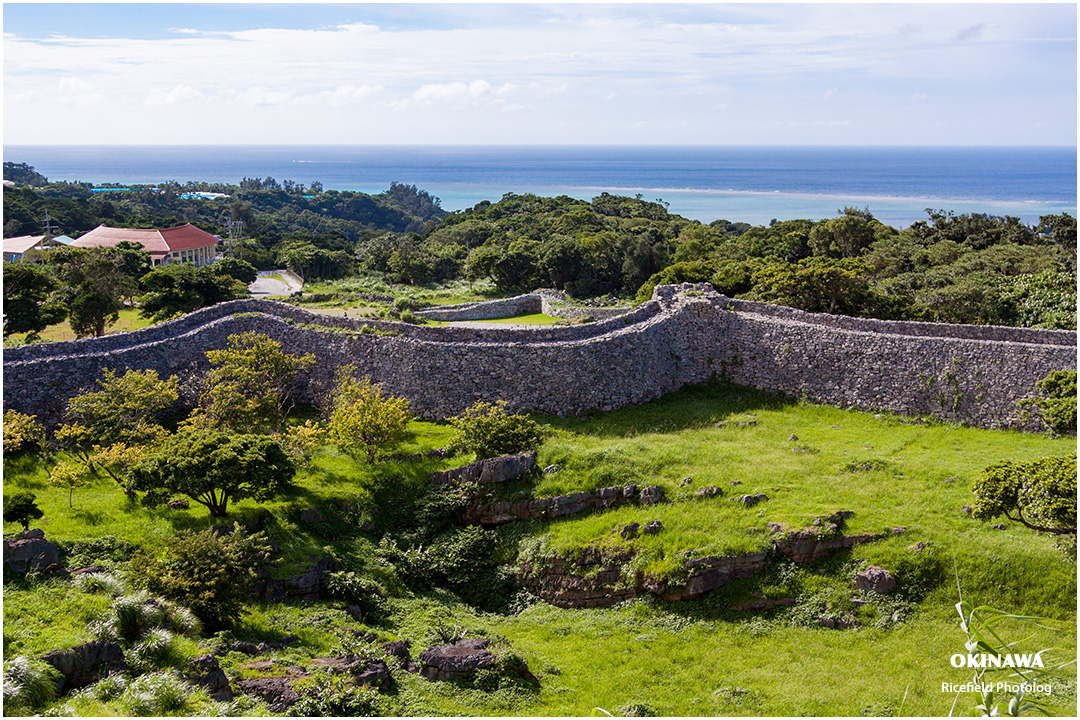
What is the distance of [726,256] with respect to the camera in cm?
5162

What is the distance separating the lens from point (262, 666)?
13.1 metres

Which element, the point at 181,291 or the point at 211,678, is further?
the point at 181,291

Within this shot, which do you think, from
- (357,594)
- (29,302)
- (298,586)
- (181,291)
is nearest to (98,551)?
(298,586)

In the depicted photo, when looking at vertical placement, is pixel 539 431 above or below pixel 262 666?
above

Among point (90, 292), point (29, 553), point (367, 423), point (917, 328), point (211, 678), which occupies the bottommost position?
point (211, 678)

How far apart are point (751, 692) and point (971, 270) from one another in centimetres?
3601

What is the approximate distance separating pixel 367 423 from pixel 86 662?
10272 millimetres

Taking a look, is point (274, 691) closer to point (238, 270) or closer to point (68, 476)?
point (68, 476)

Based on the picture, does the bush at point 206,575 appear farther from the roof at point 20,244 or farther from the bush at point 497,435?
the roof at point 20,244

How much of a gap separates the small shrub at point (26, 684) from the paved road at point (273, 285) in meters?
36.9

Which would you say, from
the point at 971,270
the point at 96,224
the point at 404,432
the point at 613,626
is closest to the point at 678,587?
the point at 613,626

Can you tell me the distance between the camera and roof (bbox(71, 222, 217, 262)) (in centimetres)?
5919

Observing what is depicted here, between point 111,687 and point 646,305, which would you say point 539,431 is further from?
point 111,687

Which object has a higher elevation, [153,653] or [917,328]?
[917,328]
